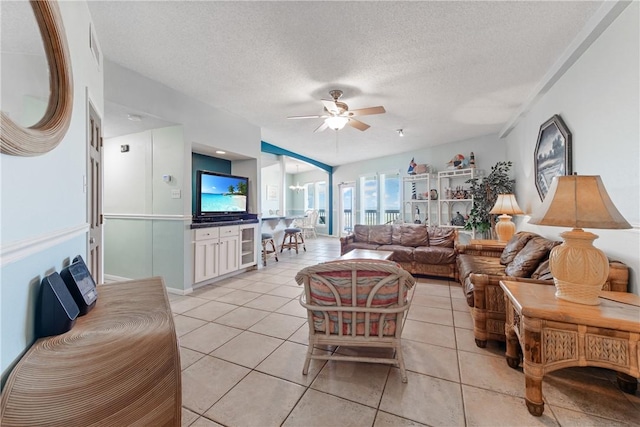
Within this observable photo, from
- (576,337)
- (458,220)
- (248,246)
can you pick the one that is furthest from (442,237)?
(248,246)

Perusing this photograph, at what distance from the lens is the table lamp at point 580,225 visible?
142cm

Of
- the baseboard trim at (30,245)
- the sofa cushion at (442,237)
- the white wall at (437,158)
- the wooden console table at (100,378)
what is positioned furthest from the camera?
the white wall at (437,158)

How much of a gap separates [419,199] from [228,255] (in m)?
4.60

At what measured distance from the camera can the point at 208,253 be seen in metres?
3.69

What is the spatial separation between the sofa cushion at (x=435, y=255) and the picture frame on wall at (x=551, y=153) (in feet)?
4.45

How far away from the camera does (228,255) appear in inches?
158

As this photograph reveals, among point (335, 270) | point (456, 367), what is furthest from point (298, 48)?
point (456, 367)

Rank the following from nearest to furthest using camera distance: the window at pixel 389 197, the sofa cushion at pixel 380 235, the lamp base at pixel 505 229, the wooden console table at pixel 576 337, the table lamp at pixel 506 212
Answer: the wooden console table at pixel 576 337
the table lamp at pixel 506 212
the lamp base at pixel 505 229
the sofa cushion at pixel 380 235
the window at pixel 389 197

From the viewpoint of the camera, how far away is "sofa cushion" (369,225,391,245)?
15.6ft

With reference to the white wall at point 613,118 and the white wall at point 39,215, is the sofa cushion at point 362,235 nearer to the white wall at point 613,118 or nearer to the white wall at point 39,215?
the white wall at point 613,118

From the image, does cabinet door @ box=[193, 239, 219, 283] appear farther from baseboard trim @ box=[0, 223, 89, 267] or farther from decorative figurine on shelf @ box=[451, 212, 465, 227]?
decorative figurine on shelf @ box=[451, 212, 465, 227]

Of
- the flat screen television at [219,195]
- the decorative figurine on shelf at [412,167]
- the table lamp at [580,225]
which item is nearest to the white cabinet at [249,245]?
the flat screen television at [219,195]

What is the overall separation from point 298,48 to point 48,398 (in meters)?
2.61

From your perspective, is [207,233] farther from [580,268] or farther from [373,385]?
[580,268]
